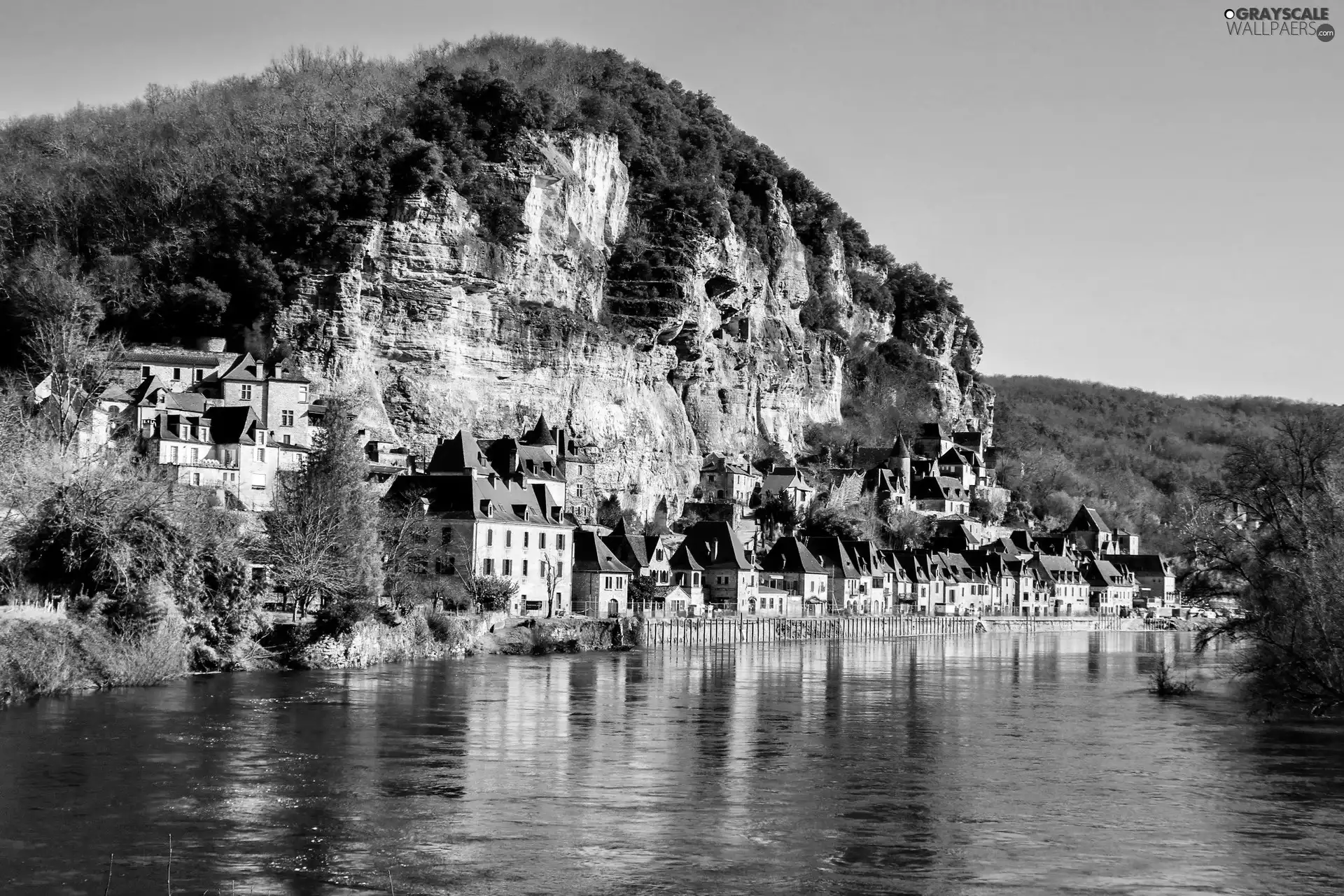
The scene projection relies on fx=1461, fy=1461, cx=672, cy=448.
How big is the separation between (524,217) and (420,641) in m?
49.6

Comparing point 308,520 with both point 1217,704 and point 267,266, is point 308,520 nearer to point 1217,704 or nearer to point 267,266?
point 1217,704

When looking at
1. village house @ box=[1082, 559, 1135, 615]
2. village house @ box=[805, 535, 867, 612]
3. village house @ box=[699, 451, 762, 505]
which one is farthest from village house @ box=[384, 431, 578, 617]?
village house @ box=[1082, 559, 1135, 615]

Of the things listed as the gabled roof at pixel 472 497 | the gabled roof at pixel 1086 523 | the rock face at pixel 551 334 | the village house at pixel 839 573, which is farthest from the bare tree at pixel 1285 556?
the gabled roof at pixel 1086 523

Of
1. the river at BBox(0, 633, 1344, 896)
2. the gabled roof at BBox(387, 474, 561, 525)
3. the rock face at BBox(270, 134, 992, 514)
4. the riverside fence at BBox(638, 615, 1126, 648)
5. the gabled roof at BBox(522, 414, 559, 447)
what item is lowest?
the river at BBox(0, 633, 1344, 896)

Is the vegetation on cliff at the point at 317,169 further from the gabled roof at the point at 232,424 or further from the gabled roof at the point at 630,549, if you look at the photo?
the gabled roof at the point at 630,549

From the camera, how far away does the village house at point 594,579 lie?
82.8m

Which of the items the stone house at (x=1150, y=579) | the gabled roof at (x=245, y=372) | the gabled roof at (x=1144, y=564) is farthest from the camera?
the gabled roof at (x=1144, y=564)

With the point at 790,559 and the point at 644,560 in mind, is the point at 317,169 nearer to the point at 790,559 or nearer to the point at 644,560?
the point at 644,560

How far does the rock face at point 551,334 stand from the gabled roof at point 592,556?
1873cm

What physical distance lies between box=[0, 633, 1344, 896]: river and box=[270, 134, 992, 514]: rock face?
49399 millimetres

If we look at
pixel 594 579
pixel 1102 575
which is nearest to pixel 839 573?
pixel 594 579

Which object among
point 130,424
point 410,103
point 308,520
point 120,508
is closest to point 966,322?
point 410,103

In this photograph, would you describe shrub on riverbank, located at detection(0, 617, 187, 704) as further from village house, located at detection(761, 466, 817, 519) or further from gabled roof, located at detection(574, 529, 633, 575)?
village house, located at detection(761, 466, 817, 519)

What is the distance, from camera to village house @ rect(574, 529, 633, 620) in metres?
82.8
